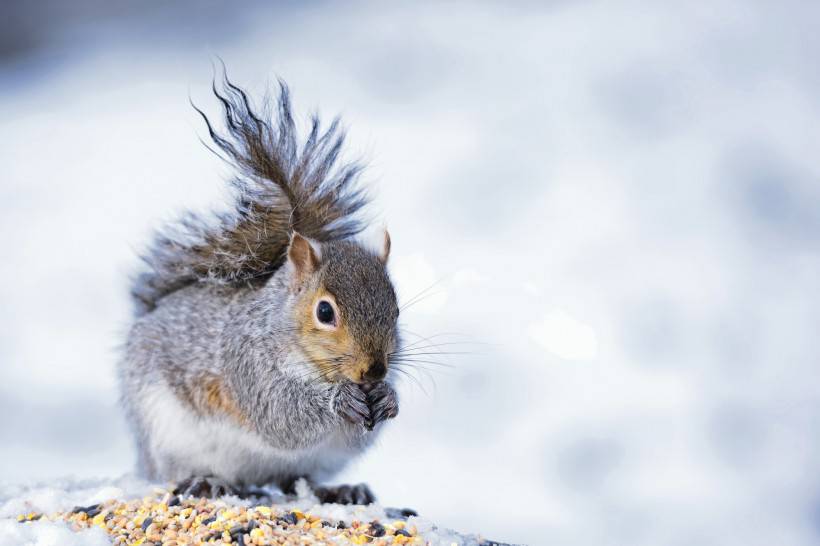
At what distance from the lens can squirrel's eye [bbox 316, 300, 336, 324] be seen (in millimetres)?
2482

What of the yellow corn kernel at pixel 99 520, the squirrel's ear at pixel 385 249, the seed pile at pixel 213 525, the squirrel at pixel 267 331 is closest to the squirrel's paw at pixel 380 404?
the squirrel at pixel 267 331

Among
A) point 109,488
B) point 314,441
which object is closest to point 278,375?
point 314,441

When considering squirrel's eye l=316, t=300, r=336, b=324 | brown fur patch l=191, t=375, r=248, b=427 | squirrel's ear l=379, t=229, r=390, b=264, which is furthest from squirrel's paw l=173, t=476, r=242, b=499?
squirrel's ear l=379, t=229, r=390, b=264

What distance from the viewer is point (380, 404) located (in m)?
2.54

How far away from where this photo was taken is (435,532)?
2482mm

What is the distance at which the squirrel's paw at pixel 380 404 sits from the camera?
2.53 metres

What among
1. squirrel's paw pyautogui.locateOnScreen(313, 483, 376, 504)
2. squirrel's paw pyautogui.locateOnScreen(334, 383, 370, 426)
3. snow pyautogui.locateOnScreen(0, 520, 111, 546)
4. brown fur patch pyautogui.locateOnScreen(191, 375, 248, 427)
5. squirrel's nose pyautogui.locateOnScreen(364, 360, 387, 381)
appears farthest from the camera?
squirrel's paw pyautogui.locateOnScreen(313, 483, 376, 504)

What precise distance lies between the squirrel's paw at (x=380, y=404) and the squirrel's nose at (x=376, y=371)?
133mm

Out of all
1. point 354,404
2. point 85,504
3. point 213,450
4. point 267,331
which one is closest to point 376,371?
point 354,404

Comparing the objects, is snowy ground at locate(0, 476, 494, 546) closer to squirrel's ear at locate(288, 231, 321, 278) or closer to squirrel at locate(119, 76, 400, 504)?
squirrel at locate(119, 76, 400, 504)

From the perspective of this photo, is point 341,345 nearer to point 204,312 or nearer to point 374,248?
point 374,248

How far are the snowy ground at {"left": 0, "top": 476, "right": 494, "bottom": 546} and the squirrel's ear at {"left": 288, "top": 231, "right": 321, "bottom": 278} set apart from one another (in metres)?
0.61

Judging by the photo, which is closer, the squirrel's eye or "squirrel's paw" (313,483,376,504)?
the squirrel's eye

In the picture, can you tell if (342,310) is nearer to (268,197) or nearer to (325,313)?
(325,313)
